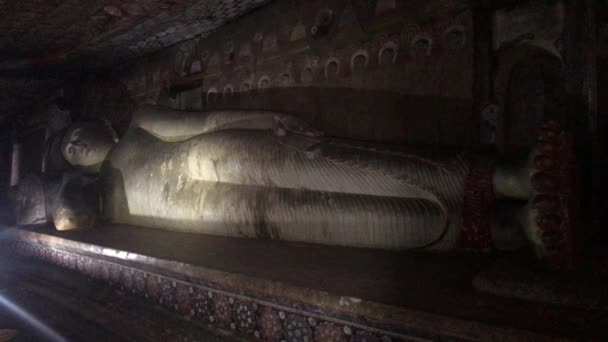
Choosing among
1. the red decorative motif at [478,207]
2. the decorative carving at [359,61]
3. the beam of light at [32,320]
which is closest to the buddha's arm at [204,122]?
the decorative carving at [359,61]

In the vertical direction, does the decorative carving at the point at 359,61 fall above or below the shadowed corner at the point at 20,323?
above

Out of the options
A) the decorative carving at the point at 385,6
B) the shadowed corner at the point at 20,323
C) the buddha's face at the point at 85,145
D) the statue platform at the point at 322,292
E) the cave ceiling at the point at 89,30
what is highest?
the cave ceiling at the point at 89,30

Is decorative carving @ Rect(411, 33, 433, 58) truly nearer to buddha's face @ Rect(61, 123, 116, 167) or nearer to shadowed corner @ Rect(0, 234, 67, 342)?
shadowed corner @ Rect(0, 234, 67, 342)

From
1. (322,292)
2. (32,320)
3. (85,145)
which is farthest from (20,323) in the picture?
(322,292)

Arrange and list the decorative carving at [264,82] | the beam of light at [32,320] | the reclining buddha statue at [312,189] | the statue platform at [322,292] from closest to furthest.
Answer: the statue platform at [322,292] < the reclining buddha statue at [312,189] < the beam of light at [32,320] < the decorative carving at [264,82]

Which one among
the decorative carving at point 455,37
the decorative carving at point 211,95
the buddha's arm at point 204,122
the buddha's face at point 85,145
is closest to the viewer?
the decorative carving at point 455,37

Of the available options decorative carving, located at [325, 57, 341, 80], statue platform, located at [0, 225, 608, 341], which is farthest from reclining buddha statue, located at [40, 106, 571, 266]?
decorative carving, located at [325, 57, 341, 80]

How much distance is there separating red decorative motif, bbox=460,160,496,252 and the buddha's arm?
2.85 ft

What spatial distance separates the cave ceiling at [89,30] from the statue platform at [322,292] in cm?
184

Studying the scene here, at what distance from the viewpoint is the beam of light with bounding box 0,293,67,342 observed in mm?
1841

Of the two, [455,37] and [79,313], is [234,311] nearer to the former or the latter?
[79,313]

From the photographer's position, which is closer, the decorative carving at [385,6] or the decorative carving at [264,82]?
the decorative carving at [385,6]

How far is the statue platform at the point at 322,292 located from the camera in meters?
0.98

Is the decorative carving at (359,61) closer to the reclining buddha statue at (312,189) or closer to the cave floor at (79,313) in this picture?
the reclining buddha statue at (312,189)
